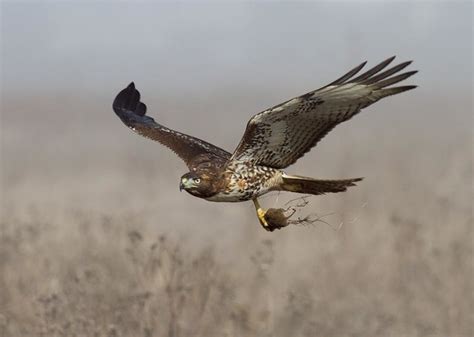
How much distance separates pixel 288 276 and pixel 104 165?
6.93 meters

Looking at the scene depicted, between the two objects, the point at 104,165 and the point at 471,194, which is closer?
the point at 471,194

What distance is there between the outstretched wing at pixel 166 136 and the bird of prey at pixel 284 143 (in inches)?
5.2

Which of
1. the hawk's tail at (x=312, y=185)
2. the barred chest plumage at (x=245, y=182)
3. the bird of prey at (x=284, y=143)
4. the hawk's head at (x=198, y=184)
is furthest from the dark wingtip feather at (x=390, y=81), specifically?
the hawk's head at (x=198, y=184)

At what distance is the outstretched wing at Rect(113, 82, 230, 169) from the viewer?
10.1 metres

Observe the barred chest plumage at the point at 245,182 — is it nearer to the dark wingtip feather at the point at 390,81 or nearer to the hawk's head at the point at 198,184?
the hawk's head at the point at 198,184

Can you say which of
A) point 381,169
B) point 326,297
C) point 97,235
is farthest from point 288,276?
point 381,169

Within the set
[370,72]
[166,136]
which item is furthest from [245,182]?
[166,136]

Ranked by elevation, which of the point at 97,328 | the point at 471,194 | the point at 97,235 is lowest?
the point at 97,328

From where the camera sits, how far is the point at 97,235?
13875 mm

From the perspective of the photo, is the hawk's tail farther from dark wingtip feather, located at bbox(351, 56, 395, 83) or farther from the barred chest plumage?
dark wingtip feather, located at bbox(351, 56, 395, 83)

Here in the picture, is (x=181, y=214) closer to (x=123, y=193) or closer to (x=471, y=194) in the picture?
(x=123, y=193)

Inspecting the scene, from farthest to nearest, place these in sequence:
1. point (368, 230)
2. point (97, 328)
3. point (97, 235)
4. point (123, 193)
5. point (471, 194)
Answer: point (123, 193) < point (471, 194) < point (368, 230) < point (97, 235) < point (97, 328)

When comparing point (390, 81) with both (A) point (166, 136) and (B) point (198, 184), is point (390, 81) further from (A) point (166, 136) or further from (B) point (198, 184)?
(A) point (166, 136)

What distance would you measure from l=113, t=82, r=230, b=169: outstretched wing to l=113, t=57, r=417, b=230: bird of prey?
0.13 metres
